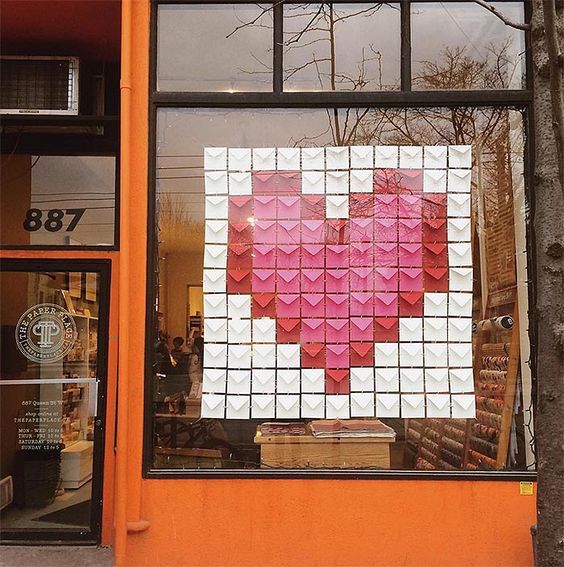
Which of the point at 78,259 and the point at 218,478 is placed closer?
the point at 218,478

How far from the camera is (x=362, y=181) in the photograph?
16.6ft

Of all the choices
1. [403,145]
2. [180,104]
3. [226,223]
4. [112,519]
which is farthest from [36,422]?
[403,145]

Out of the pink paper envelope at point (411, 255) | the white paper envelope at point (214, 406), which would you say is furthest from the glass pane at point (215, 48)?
the white paper envelope at point (214, 406)

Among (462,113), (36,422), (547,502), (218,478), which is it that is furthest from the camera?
(36,422)

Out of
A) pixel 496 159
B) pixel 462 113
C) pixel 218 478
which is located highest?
pixel 462 113

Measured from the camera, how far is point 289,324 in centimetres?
495

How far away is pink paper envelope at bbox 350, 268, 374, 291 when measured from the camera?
4.96 m

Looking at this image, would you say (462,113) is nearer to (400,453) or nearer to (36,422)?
(400,453)

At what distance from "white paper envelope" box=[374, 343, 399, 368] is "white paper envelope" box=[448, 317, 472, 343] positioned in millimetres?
414

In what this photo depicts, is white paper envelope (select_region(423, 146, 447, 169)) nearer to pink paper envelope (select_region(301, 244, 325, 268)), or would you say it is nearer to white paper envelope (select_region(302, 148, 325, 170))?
white paper envelope (select_region(302, 148, 325, 170))

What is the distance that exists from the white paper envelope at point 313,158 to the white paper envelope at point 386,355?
1.42 meters

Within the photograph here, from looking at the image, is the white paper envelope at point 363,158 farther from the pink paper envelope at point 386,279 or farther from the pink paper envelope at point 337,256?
the pink paper envelope at point 386,279

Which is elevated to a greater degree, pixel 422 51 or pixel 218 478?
pixel 422 51

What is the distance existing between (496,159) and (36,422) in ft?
14.1
